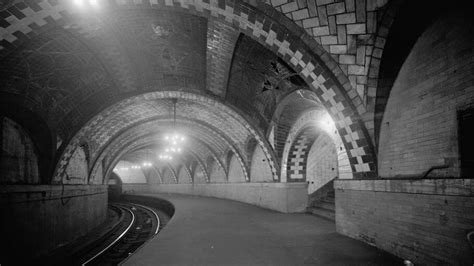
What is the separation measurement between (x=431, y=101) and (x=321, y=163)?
6980 millimetres

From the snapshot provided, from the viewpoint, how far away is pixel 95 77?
346 inches

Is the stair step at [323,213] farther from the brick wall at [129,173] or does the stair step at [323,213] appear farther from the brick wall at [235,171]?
the brick wall at [129,173]

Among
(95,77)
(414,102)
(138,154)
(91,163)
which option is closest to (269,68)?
(414,102)

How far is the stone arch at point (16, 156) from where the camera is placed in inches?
299

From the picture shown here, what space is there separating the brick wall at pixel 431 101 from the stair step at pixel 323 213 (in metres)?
3.56

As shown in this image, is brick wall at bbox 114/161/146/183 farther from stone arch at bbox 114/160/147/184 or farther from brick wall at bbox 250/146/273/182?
brick wall at bbox 250/146/273/182

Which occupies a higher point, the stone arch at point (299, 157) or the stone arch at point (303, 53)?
the stone arch at point (303, 53)

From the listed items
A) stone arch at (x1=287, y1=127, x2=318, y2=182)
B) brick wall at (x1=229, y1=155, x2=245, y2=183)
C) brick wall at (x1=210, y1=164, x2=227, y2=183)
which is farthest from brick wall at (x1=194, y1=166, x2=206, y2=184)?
stone arch at (x1=287, y1=127, x2=318, y2=182)


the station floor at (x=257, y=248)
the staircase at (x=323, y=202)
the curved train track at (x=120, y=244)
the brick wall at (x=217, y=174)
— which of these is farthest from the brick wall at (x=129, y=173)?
the station floor at (x=257, y=248)

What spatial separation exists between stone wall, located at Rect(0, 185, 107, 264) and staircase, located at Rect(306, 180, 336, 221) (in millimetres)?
9046

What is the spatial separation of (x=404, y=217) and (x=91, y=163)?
45.9 feet

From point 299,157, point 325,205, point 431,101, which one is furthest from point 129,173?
point 431,101

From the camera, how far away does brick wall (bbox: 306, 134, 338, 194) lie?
10492mm

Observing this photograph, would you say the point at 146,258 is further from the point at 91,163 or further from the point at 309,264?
the point at 91,163
